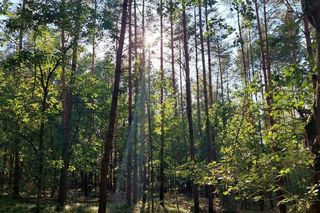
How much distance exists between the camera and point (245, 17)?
13.9 ft

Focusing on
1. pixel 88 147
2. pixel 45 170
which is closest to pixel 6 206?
pixel 45 170

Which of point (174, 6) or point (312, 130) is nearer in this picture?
point (312, 130)

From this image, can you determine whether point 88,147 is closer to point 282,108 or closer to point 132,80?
point 132,80

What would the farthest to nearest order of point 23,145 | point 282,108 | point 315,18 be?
point 23,145
point 282,108
point 315,18

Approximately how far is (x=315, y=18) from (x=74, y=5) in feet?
34.8

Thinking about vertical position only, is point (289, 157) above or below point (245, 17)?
below

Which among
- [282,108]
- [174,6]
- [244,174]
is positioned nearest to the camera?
[282,108]

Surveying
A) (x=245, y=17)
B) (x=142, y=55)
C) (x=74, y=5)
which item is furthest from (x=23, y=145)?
(x=245, y=17)

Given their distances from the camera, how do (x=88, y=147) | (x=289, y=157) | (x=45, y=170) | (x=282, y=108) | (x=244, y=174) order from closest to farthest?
(x=289, y=157) → (x=282, y=108) → (x=244, y=174) → (x=45, y=170) → (x=88, y=147)

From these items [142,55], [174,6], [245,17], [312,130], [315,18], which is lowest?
[312,130]

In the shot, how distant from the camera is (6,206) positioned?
46.5 feet

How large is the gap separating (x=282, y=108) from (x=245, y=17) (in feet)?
4.32

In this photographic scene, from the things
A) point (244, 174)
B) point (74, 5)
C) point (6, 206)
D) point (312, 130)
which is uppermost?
point (74, 5)

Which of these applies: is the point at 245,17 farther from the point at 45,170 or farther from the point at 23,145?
the point at 23,145
